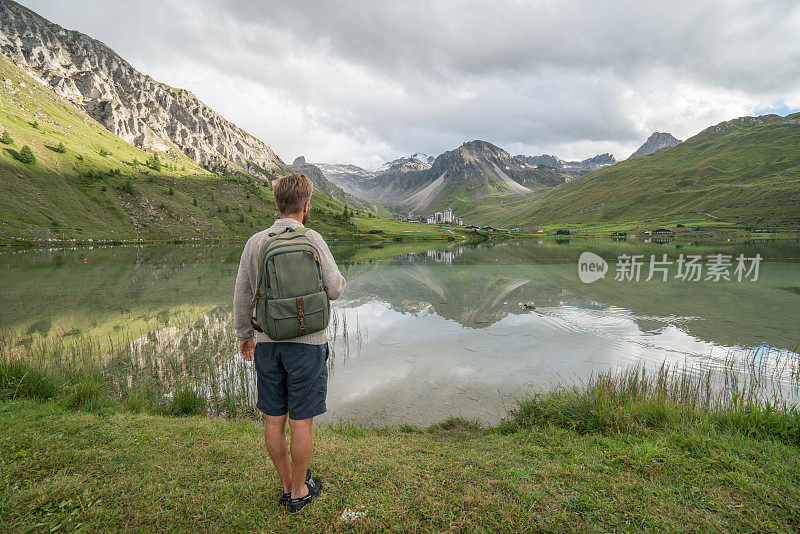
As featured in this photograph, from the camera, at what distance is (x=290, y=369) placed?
4230 mm

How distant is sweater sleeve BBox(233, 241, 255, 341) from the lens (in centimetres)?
453

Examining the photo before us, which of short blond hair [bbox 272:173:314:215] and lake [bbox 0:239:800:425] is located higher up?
short blond hair [bbox 272:173:314:215]

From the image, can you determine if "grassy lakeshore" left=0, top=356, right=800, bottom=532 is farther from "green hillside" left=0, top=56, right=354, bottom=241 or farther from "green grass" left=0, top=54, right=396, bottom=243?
"green grass" left=0, top=54, right=396, bottom=243

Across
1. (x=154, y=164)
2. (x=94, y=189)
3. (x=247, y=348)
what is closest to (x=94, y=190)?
(x=94, y=189)

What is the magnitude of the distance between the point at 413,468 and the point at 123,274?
155 feet

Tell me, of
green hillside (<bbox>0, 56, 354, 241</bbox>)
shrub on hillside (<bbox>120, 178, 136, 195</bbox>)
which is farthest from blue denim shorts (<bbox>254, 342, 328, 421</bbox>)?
shrub on hillside (<bbox>120, 178, 136, 195</bbox>)

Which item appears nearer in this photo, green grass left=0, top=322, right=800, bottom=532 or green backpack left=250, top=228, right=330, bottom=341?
green backpack left=250, top=228, right=330, bottom=341

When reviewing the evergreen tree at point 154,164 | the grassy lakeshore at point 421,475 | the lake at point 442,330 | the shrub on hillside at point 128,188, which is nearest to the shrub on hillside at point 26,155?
the shrub on hillside at point 128,188

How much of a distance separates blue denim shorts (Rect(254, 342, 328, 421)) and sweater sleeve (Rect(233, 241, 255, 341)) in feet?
1.47

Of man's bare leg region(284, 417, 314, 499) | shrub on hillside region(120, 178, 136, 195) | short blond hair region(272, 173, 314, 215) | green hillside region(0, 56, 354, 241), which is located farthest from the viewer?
shrub on hillside region(120, 178, 136, 195)

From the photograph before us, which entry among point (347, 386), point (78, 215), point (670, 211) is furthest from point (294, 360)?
point (670, 211)

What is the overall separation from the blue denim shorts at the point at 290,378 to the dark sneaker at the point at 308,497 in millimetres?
1172

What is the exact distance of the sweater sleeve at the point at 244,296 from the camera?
453 cm

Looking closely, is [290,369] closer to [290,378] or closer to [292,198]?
[290,378]
